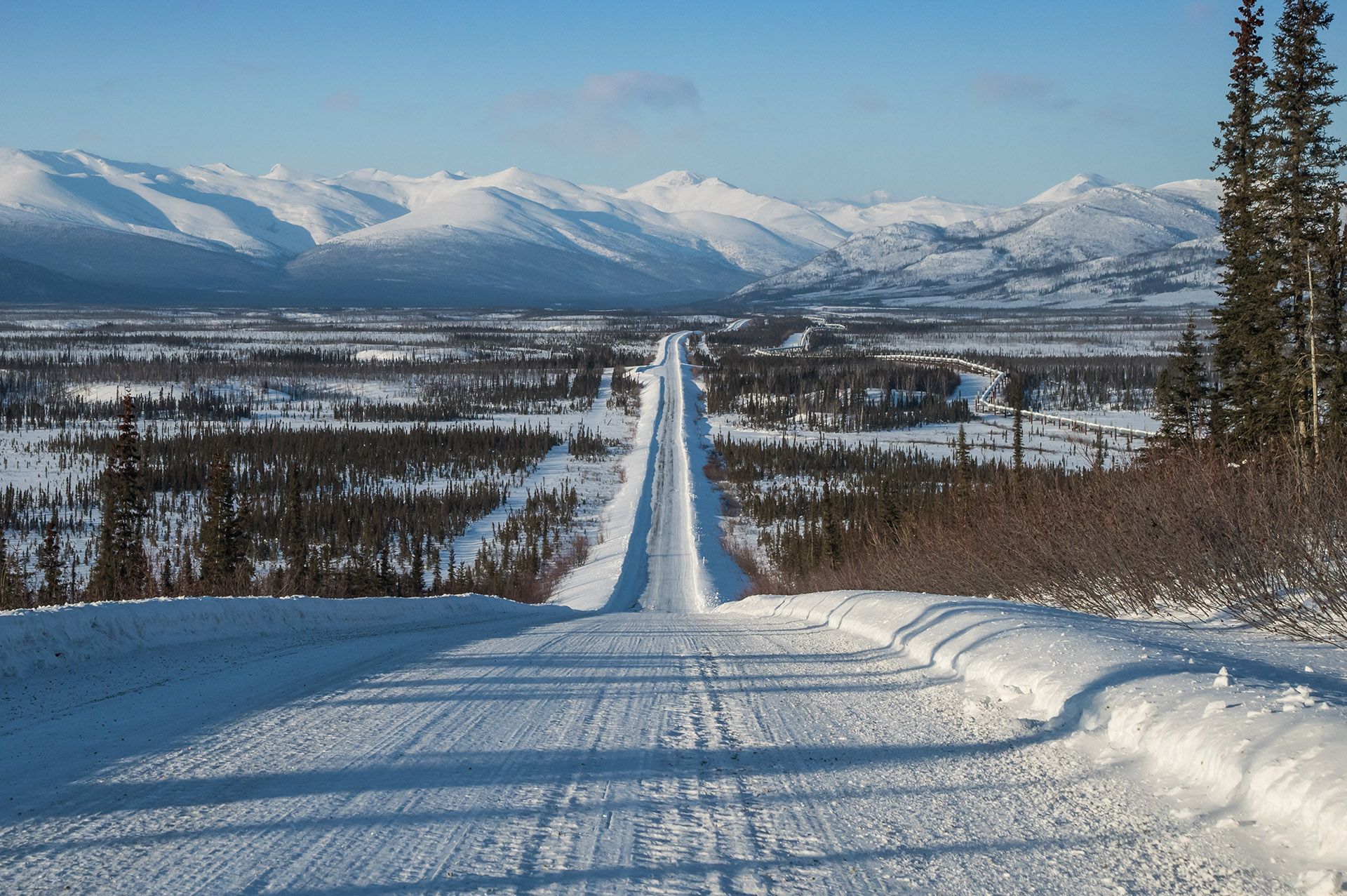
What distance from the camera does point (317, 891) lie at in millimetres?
4078

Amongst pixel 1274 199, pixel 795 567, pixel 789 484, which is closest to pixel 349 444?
pixel 789 484

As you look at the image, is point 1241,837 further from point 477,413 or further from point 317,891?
point 477,413

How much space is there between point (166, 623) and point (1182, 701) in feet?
31.8

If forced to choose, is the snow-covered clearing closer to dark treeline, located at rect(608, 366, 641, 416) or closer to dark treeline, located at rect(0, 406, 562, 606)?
dark treeline, located at rect(0, 406, 562, 606)

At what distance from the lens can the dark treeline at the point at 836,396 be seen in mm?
121125

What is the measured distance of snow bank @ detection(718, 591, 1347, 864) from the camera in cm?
460

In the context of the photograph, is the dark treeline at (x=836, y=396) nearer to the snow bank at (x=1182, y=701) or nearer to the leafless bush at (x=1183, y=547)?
the leafless bush at (x=1183, y=547)

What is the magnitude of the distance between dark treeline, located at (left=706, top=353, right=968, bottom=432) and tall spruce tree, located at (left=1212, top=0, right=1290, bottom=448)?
82517mm

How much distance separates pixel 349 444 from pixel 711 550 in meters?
58.7

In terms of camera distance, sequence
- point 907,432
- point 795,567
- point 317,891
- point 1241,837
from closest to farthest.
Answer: point 317,891 → point 1241,837 → point 795,567 → point 907,432

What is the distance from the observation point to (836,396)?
130m

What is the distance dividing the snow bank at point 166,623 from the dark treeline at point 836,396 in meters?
102

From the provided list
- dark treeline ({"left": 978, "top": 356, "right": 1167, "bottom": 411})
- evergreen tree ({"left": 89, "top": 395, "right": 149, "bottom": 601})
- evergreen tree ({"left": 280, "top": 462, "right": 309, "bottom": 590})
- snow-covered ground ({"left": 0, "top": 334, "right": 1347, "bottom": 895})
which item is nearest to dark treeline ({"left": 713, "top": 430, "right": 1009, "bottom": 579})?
evergreen tree ({"left": 280, "top": 462, "right": 309, "bottom": 590})

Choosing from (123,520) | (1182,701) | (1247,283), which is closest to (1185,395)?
(1247,283)
